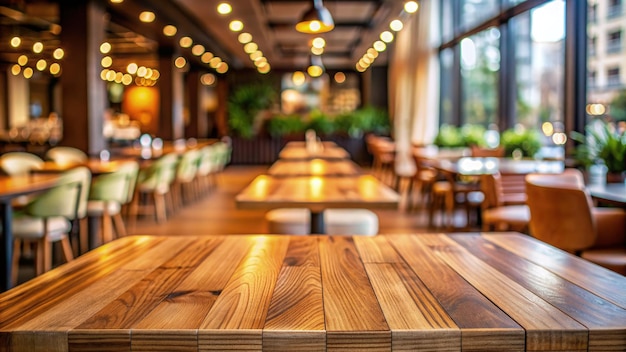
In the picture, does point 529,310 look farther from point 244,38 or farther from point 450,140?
point 244,38

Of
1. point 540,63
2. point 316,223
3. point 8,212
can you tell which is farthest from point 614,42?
point 8,212

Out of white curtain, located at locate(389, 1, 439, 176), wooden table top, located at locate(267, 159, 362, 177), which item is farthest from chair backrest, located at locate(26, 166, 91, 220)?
white curtain, located at locate(389, 1, 439, 176)

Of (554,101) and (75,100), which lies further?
(75,100)

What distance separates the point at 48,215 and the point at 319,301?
12.3 ft

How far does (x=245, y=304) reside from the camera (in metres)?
1.24

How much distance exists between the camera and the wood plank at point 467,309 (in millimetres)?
1080

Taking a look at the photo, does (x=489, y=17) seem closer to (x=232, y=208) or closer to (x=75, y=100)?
(x=232, y=208)

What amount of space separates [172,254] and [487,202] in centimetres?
379

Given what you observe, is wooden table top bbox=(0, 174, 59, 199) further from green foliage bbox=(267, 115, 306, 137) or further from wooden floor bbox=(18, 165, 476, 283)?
green foliage bbox=(267, 115, 306, 137)

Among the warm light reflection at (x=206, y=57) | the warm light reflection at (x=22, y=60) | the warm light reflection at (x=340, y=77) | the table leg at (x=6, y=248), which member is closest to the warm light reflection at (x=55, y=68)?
the warm light reflection at (x=22, y=60)

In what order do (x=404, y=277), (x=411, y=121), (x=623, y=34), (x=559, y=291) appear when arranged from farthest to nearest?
1. (x=411, y=121)
2. (x=623, y=34)
3. (x=404, y=277)
4. (x=559, y=291)

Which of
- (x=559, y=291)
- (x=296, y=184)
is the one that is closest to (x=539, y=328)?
(x=559, y=291)

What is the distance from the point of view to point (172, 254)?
1765 millimetres

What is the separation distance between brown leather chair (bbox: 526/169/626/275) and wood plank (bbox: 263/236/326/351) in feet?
7.01
